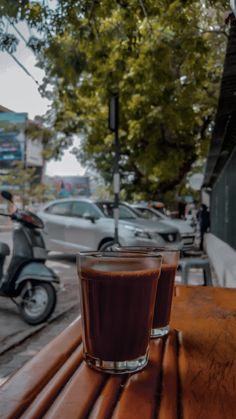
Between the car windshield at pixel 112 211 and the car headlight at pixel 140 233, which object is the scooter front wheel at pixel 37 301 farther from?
the car windshield at pixel 112 211

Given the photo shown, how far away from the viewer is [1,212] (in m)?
3.72

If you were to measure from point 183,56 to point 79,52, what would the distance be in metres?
2.47

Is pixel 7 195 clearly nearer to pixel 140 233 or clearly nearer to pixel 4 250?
pixel 4 250

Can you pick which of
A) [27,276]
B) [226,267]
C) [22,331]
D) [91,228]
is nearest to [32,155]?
[91,228]

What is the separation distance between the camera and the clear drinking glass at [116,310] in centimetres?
A: 59

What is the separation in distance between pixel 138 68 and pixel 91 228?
100 inches

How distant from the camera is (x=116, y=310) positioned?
597 millimetres

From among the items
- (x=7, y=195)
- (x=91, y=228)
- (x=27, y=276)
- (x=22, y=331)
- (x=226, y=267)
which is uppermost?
(x=7, y=195)

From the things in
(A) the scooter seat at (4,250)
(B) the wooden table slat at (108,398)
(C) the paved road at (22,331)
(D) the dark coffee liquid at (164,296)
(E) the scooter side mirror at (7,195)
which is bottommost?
(C) the paved road at (22,331)

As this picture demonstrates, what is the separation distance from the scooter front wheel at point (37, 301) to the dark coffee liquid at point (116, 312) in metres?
2.94

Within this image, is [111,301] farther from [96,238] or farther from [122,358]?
[96,238]

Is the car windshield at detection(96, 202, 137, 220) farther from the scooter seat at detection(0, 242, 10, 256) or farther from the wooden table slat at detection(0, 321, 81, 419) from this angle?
the wooden table slat at detection(0, 321, 81, 419)

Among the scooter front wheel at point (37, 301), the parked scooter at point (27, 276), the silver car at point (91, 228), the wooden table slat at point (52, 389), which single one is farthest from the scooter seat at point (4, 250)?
the wooden table slat at point (52, 389)

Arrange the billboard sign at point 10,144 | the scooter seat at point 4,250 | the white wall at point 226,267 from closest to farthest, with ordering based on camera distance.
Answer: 1. the billboard sign at point 10,144
2. the white wall at point 226,267
3. the scooter seat at point 4,250
